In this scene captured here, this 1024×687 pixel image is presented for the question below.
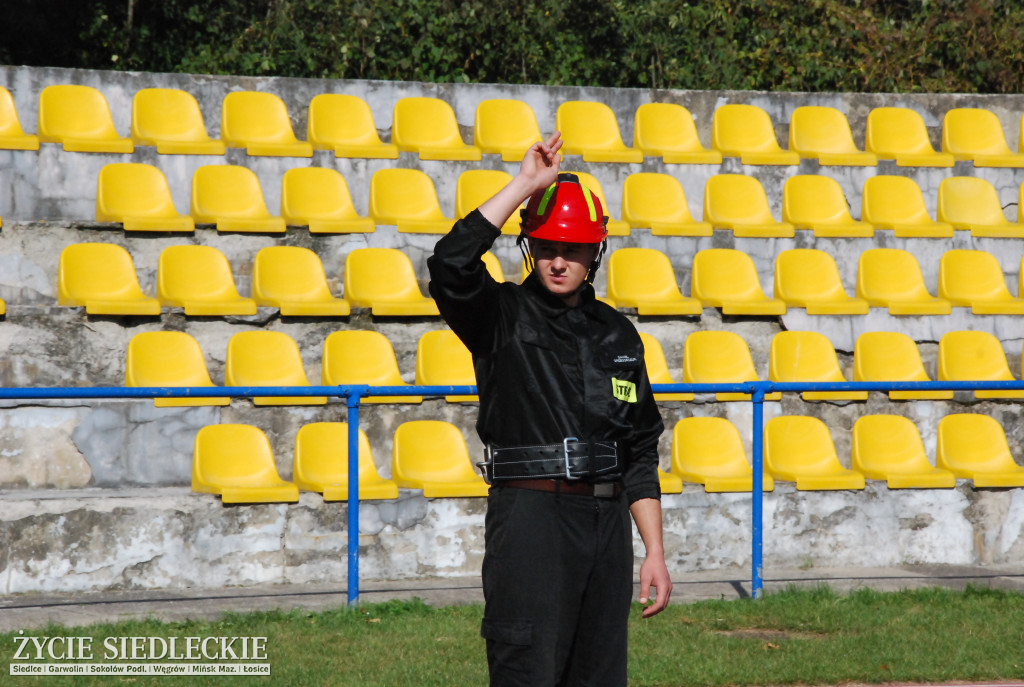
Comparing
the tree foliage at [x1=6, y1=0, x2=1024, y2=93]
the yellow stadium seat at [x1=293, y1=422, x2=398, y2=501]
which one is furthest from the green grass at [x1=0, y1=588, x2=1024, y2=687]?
the tree foliage at [x1=6, y1=0, x2=1024, y2=93]

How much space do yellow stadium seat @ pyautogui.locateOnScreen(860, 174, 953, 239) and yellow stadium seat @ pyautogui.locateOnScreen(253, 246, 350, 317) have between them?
423cm

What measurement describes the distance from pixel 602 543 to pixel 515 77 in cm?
951

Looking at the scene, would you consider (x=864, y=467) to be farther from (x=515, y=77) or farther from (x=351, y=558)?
(x=515, y=77)

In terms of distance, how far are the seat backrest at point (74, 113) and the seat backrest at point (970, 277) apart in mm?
6040

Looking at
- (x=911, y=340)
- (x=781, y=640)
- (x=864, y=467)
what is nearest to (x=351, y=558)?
(x=781, y=640)

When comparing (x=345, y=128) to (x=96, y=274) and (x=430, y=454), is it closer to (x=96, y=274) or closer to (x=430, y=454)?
(x=96, y=274)

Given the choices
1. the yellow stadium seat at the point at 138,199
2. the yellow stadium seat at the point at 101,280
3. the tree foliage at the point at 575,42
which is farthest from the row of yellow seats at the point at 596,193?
the tree foliage at the point at 575,42

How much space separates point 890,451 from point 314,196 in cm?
411

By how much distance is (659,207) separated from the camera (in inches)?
346

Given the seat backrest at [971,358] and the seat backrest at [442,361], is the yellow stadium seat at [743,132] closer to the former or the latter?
the seat backrest at [971,358]

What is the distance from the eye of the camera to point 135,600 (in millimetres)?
5848


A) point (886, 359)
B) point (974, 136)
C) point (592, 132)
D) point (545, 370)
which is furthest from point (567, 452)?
point (974, 136)

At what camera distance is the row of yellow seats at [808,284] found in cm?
803

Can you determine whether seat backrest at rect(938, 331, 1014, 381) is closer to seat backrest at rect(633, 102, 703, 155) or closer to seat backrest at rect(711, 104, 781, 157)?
seat backrest at rect(711, 104, 781, 157)
